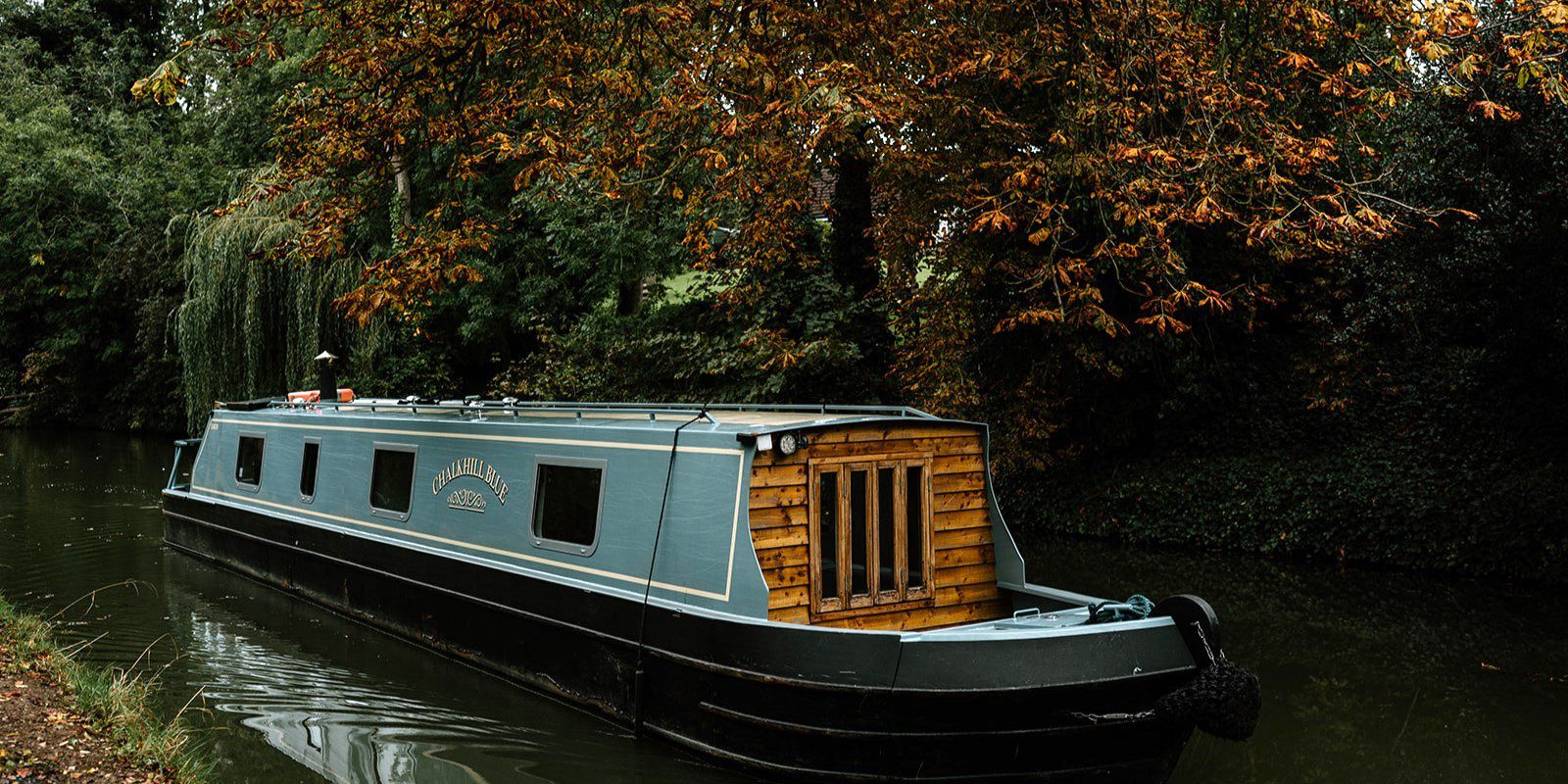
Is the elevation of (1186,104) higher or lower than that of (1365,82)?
lower

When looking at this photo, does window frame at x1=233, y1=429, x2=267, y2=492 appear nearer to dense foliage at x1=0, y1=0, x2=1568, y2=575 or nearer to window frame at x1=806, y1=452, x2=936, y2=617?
dense foliage at x1=0, y1=0, x2=1568, y2=575

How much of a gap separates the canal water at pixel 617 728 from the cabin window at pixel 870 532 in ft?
4.39

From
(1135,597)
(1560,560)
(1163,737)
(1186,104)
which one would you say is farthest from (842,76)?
(1560,560)

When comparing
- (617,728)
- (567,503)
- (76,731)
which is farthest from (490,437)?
(76,731)

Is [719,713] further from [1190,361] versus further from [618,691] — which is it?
[1190,361]

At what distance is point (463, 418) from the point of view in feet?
31.2

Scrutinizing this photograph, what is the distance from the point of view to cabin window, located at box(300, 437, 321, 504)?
37.1 feet

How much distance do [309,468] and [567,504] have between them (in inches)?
179

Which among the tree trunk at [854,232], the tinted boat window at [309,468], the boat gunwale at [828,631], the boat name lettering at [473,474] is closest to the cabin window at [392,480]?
the boat name lettering at [473,474]

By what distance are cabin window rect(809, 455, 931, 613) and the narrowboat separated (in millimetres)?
14

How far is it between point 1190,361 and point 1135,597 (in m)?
8.51

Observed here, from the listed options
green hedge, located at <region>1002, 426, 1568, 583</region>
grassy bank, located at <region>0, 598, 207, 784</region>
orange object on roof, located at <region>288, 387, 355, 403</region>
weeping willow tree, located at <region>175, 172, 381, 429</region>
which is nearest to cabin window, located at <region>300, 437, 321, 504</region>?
orange object on roof, located at <region>288, 387, 355, 403</region>

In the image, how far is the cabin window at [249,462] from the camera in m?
12.4

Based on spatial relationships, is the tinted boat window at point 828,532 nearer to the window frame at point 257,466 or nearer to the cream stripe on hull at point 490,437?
the cream stripe on hull at point 490,437
